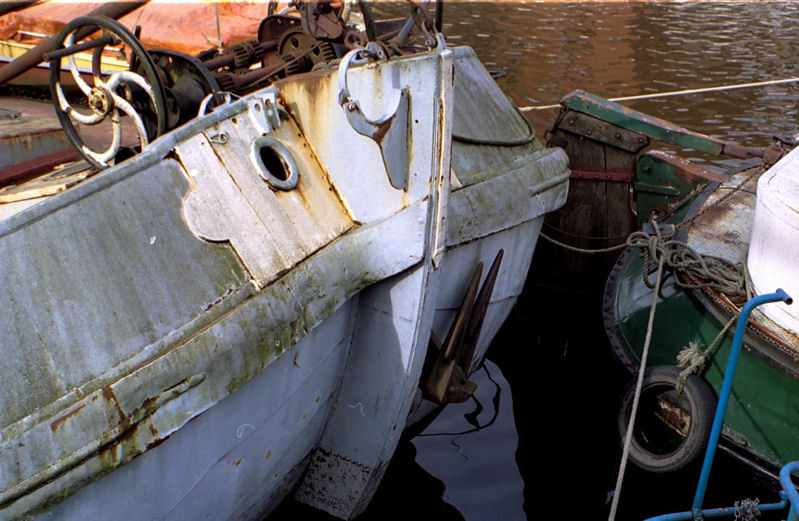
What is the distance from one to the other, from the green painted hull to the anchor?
1424 millimetres

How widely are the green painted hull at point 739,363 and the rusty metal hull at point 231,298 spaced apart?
1.59 meters

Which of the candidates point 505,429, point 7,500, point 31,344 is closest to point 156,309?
point 31,344

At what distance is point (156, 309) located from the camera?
2619mm

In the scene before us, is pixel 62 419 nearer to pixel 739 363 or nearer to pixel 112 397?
pixel 112 397

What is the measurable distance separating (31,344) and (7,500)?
494 mm

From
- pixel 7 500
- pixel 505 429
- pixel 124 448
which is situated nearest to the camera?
pixel 7 500

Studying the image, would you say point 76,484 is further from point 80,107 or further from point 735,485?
point 80,107

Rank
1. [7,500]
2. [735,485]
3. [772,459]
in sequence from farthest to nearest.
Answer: [735,485] → [772,459] → [7,500]

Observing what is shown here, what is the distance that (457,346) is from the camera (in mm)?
3613

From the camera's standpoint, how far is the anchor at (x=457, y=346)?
357 cm

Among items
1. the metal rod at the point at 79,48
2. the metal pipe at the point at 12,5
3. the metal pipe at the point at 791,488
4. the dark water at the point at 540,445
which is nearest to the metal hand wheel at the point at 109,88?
the metal rod at the point at 79,48

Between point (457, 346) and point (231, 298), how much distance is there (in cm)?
129

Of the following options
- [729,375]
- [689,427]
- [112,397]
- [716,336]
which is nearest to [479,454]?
[689,427]

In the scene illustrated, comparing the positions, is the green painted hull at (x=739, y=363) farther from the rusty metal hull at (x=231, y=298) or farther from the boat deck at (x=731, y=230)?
the rusty metal hull at (x=231, y=298)
